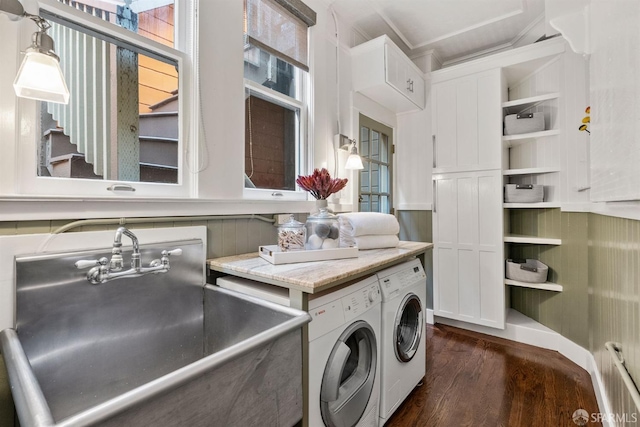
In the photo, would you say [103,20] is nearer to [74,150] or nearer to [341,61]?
[74,150]

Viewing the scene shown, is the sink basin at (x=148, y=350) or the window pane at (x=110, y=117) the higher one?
the window pane at (x=110, y=117)

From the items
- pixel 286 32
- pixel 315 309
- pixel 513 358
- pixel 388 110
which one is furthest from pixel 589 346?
pixel 286 32

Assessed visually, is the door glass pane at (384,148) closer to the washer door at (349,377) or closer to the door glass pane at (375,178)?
the door glass pane at (375,178)

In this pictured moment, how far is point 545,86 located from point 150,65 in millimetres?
3045

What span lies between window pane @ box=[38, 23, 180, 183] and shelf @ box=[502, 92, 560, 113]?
8.80 feet

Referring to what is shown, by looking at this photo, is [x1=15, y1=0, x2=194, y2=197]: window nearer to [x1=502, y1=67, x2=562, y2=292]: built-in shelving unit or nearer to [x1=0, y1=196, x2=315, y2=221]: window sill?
[x1=0, y1=196, x2=315, y2=221]: window sill

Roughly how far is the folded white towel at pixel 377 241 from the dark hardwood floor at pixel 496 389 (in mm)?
973

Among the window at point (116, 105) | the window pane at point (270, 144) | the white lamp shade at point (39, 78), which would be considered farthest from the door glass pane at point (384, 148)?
the white lamp shade at point (39, 78)

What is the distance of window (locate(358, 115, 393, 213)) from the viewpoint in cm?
280

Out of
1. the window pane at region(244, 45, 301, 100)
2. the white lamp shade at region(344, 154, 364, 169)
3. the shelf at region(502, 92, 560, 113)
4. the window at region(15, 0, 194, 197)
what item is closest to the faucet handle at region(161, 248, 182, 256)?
the window at region(15, 0, 194, 197)

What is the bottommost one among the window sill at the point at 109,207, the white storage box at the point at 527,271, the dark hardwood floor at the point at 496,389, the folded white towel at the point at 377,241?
the dark hardwood floor at the point at 496,389

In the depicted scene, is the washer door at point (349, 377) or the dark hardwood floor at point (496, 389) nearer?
the washer door at point (349, 377)

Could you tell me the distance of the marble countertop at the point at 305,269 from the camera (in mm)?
1138

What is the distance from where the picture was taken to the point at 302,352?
3.58 ft
